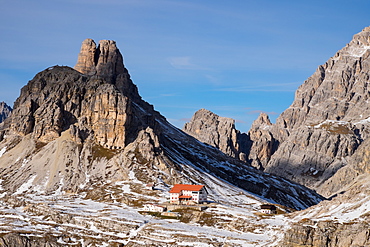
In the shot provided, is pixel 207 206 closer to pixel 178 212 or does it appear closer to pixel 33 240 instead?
pixel 178 212

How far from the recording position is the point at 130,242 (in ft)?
509

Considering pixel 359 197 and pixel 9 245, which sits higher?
pixel 359 197

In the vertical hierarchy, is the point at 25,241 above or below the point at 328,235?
below

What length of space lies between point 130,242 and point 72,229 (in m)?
27.4

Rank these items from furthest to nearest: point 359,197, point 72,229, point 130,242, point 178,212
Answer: point 178,212
point 72,229
point 130,242
point 359,197

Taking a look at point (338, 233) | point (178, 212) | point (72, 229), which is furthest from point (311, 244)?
point (72, 229)

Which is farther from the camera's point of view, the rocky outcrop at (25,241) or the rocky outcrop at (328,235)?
the rocky outcrop at (25,241)

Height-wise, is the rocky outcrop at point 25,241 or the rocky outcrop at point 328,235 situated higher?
the rocky outcrop at point 328,235

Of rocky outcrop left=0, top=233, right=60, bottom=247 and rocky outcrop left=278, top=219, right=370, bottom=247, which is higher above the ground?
rocky outcrop left=278, top=219, right=370, bottom=247

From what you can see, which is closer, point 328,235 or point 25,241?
point 328,235

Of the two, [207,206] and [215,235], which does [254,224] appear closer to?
[215,235]

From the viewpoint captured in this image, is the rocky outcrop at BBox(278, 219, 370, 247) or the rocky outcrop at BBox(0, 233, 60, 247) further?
the rocky outcrop at BBox(0, 233, 60, 247)

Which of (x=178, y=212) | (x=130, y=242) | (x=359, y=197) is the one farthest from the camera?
(x=178, y=212)

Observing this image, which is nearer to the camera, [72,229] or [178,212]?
[72,229]
